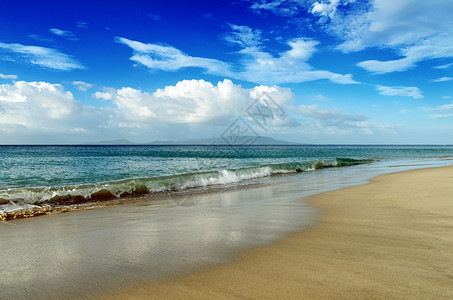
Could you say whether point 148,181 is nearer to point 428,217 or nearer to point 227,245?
point 227,245

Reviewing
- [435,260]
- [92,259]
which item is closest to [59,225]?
Answer: [92,259]

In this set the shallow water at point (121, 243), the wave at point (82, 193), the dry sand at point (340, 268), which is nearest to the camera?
the dry sand at point (340, 268)

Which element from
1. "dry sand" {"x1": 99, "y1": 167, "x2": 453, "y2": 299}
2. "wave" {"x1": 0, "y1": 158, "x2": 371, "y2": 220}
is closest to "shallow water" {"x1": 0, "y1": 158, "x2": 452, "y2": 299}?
"dry sand" {"x1": 99, "y1": 167, "x2": 453, "y2": 299}

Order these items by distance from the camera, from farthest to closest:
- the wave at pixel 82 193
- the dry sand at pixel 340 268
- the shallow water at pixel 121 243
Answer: the wave at pixel 82 193 < the shallow water at pixel 121 243 < the dry sand at pixel 340 268

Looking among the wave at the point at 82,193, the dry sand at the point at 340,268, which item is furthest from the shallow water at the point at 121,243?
the wave at the point at 82,193

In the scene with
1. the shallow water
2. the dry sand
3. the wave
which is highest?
the dry sand

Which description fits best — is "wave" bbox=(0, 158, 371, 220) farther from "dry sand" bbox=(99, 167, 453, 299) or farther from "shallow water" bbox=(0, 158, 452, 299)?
"dry sand" bbox=(99, 167, 453, 299)

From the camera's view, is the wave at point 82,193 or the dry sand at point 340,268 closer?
the dry sand at point 340,268

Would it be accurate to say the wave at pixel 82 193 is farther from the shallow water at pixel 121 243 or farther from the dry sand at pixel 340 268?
the dry sand at pixel 340 268

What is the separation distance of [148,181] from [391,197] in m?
10.4

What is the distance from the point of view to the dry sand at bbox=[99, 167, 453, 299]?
2.85 m

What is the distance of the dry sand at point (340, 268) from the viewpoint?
9.35 ft

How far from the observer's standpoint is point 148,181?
14039mm

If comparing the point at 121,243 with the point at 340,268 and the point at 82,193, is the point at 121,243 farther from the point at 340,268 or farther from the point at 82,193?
the point at 82,193
